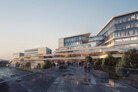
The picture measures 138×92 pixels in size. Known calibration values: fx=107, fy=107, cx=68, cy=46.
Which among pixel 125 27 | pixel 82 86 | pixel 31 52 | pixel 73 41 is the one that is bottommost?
pixel 82 86

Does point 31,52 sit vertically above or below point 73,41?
below

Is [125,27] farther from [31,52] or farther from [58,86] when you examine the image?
[31,52]

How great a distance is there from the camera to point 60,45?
321ft

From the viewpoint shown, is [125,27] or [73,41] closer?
[125,27]

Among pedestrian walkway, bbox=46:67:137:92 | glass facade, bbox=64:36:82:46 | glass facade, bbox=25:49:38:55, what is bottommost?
pedestrian walkway, bbox=46:67:137:92

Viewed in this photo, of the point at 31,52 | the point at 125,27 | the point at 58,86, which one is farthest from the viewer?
the point at 31,52

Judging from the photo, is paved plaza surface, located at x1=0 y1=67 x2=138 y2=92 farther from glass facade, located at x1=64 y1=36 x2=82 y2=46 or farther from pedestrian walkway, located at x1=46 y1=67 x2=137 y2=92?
glass facade, located at x1=64 y1=36 x2=82 y2=46

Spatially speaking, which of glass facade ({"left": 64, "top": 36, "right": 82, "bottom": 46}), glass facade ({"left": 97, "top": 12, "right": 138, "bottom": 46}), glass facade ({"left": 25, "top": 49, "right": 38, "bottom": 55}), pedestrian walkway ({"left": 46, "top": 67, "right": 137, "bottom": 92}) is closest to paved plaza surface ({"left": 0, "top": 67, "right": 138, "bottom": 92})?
pedestrian walkway ({"left": 46, "top": 67, "right": 137, "bottom": 92})

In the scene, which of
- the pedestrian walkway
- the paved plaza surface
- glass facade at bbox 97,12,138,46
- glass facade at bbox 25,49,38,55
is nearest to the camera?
the paved plaza surface

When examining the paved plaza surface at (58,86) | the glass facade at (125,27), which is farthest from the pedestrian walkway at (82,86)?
the glass facade at (125,27)

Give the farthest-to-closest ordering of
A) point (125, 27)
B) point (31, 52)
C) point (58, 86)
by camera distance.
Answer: point (31, 52) → point (125, 27) → point (58, 86)

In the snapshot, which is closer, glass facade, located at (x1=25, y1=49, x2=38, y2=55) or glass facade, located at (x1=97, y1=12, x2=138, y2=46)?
glass facade, located at (x1=97, y1=12, x2=138, y2=46)

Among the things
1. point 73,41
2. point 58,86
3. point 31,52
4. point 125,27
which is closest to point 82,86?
point 58,86

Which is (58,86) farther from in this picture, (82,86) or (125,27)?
(125,27)
